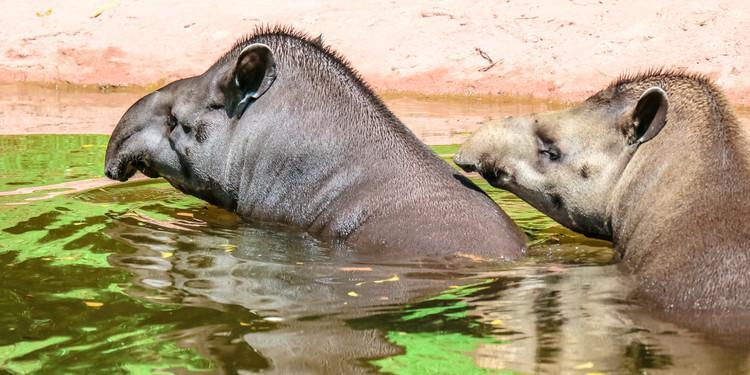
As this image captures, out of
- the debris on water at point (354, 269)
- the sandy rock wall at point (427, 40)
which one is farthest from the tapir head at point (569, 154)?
the sandy rock wall at point (427, 40)

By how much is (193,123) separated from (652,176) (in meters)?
3.92

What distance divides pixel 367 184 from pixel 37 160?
588cm

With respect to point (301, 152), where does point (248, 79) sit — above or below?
above

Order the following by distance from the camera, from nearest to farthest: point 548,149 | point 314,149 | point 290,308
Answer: point 290,308
point 548,149
point 314,149

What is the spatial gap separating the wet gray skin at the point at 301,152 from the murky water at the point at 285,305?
30 cm

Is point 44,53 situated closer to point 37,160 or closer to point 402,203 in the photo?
point 37,160

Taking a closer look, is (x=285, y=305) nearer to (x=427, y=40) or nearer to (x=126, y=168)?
(x=126, y=168)

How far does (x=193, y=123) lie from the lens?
10016 mm

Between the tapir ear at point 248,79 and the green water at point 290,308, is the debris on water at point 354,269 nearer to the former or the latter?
the green water at point 290,308

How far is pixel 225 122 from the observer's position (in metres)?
9.98

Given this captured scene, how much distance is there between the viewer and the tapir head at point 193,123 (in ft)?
32.2

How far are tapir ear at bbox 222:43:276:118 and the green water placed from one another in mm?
1084

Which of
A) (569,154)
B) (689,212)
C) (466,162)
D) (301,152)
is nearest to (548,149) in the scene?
(569,154)

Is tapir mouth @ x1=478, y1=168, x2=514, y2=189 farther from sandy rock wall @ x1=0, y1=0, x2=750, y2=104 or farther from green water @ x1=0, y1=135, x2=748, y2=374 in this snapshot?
sandy rock wall @ x1=0, y1=0, x2=750, y2=104
